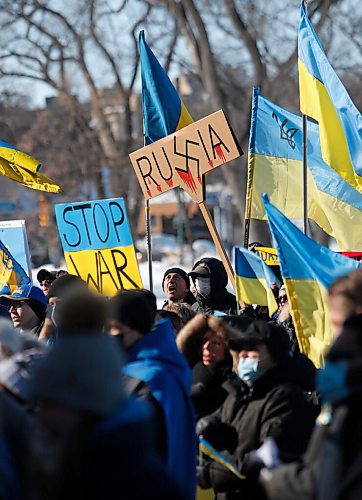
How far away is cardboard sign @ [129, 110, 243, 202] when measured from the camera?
25.4ft

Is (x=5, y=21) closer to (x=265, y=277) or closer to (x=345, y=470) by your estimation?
(x=265, y=277)

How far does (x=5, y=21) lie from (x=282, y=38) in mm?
6946

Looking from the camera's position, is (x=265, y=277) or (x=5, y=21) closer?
(x=265, y=277)

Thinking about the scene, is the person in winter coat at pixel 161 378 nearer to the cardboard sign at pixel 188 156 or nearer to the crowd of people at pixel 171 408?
the crowd of people at pixel 171 408

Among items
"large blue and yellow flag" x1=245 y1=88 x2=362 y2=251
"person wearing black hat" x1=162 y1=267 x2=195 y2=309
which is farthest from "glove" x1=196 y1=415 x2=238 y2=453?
"large blue and yellow flag" x1=245 y1=88 x2=362 y2=251

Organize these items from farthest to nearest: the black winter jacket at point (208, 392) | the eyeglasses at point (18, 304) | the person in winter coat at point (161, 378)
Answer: the eyeglasses at point (18, 304) → the black winter jacket at point (208, 392) → the person in winter coat at point (161, 378)

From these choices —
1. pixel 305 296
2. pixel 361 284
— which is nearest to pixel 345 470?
pixel 361 284

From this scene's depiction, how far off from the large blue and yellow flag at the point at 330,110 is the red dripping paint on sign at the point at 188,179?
0.98m

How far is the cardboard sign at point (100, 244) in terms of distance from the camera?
7668mm

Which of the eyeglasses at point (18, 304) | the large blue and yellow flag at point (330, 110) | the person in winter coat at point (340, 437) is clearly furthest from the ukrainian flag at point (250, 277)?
the person in winter coat at point (340, 437)

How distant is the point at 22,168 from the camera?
29.2ft

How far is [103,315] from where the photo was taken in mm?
3543

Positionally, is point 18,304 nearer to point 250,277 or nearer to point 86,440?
point 250,277

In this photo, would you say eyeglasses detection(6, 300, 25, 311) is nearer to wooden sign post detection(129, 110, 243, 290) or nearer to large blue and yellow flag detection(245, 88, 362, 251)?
wooden sign post detection(129, 110, 243, 290)
